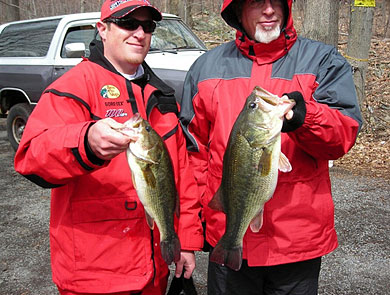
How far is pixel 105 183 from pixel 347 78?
1.56 metres

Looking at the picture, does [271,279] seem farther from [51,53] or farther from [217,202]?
[51,53]

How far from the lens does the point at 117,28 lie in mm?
2514

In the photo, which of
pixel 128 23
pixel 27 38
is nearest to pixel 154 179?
pixel 128 23

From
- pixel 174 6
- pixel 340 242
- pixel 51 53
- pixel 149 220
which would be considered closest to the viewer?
pixel 149 220

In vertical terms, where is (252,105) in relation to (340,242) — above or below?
above

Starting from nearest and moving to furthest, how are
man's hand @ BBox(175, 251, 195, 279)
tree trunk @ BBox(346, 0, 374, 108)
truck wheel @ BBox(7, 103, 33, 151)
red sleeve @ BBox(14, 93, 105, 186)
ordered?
red sleeve @ BBox(14, 93, 105, 186) < man's hand @ BBox(175, 251, 195, 279) < truck wheel @ BBox(7, 103, 33, 151) < tree trunk @ BBox(346, 0, 374, 108)

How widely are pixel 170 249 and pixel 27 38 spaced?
308 inches

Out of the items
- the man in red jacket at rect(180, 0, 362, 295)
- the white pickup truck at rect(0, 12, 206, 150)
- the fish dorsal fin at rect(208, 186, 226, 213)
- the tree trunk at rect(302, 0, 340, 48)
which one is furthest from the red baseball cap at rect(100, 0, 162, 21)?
the tree trunk at rect(302, 0, 340, 48)

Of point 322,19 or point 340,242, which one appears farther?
point 322,19

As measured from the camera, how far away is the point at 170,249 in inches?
93.7

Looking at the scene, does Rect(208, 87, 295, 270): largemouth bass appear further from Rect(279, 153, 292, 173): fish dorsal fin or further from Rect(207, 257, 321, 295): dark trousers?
Rect(207, 257, 321, 295): dark trousers

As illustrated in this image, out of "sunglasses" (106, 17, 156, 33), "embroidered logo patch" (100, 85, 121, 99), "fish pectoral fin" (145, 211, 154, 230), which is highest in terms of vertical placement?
"sunglasses" (106, 17, 156, 33)

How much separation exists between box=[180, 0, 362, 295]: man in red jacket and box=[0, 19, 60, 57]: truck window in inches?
256

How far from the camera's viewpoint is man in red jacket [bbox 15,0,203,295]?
2.21 m
